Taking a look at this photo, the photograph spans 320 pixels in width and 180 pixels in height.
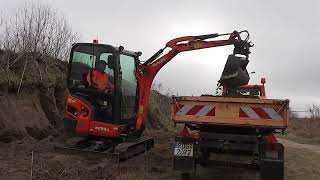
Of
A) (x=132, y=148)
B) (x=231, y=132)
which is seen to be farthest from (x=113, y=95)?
(x=231, y=132)

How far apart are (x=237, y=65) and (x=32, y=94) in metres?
6.97

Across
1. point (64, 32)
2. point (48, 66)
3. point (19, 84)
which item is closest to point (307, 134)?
point (64, 32)

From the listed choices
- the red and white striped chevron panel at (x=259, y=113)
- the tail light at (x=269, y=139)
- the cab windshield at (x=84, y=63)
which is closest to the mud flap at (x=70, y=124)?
the cab windshield at (x=84, y=63)

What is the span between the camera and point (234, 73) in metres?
10.3

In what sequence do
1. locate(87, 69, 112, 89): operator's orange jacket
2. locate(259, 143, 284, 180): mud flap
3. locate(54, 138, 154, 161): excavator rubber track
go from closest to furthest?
locate(259, 143, 284, 180): mud flap < locate(54, 138, 154, 161): excavator rubber track < locate(87, 69, 112, 89): operator's orange jacket

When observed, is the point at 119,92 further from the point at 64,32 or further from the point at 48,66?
the point at 64,32

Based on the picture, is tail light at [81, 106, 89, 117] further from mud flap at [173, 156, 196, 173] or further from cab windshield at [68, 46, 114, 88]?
mud flap at [173, 156, 196, 173]

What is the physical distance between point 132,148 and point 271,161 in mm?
4238

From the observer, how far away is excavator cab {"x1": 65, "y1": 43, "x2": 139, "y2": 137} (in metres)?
11.7

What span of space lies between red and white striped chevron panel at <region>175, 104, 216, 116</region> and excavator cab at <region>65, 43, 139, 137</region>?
114 inches

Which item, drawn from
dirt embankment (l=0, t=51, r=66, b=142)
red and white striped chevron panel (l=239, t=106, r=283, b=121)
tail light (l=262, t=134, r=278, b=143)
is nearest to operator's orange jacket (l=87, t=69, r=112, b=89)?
dirt embankment (l=0, t=51, r=66, b=142)

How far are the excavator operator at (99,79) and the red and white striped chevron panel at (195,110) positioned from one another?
3079mm

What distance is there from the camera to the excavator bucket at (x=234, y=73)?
10.3 m

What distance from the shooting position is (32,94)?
14.6m
